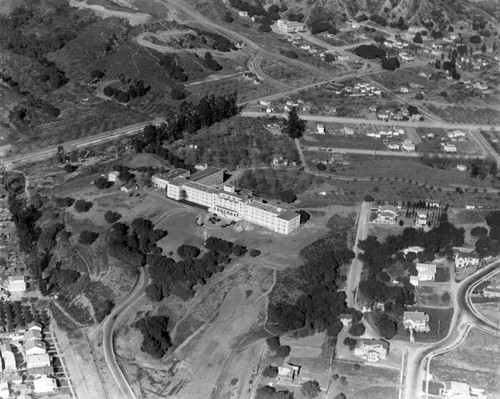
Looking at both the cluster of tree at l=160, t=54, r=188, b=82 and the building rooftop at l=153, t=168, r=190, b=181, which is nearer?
the building rooftop at l=153, t=168, r=190, b=181

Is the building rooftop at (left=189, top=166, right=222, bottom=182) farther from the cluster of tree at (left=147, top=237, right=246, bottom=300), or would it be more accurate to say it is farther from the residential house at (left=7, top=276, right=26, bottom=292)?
the residential house at (left=7, top=276, right=26, bottom=292)

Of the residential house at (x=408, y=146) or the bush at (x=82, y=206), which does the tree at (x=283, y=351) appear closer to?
the bush at (x=82, y=206)

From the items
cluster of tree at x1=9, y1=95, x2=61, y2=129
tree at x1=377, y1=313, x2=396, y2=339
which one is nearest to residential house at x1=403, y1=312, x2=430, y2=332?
tree at x1=377, y1=313, x2=396, y2=339

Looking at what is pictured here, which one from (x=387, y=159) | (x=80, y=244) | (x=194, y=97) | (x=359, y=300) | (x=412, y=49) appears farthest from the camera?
(x=412, y=49)

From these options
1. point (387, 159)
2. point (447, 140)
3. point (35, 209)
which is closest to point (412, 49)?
point (447, 140)

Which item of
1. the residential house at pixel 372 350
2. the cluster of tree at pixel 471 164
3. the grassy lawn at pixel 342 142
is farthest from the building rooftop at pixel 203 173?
the residential house at pixel 372 350

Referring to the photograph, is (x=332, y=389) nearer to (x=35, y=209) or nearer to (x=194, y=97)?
(x=35, y=209)

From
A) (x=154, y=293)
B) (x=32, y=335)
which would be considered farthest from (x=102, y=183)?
(x=32, y=335)
